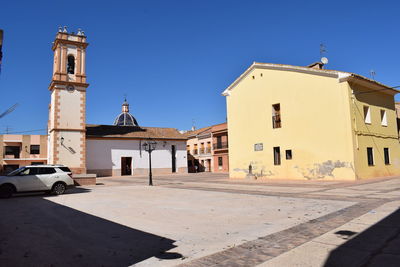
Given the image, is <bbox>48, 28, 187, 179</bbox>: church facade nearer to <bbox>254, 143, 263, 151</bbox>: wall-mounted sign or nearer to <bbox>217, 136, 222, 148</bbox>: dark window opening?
<bbox>217, 136, 222, 148</bbox>: dark window opening

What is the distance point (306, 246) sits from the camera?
4500mm

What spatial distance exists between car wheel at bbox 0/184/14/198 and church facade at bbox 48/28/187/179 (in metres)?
15.8

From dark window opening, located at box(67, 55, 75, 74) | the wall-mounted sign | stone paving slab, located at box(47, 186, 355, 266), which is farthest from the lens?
dark window opening, located at box(67, 55, 75, 74)

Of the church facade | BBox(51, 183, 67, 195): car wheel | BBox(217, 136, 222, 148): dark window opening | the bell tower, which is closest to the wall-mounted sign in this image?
BBox(51, 183, 67, 195): car wheel

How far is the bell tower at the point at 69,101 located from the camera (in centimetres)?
2806

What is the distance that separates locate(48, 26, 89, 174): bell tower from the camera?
28062 mm

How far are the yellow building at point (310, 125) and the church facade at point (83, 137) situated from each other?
47.1 feet

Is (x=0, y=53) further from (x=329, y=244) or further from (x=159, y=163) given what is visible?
(x=159, y=163)

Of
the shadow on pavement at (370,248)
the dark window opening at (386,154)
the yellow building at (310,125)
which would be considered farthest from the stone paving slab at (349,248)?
the dark window opening at (386,154)

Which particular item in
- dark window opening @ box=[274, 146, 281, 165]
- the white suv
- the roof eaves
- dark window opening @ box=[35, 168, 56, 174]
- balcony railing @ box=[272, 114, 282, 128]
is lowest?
the white suv

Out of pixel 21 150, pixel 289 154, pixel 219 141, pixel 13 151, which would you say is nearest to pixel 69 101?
pixel 219 141

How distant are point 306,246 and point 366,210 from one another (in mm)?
3678

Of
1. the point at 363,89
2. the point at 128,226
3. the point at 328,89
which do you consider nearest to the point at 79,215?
the point at 128,226

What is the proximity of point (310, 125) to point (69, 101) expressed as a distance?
22513 millimetres
